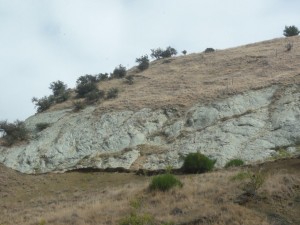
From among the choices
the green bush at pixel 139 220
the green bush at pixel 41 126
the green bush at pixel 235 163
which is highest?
the green bush at pixel 41 126

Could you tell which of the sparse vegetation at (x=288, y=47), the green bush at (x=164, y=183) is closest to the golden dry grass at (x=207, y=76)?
the sparse vegetation at (x=288, y=47)

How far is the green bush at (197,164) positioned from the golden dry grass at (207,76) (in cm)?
1280

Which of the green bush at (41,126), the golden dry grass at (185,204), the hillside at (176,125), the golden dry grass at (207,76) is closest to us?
the golden dry grass at (185,204)

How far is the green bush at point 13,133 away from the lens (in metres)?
43.2

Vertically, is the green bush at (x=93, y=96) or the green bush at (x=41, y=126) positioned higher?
the green bush at (x=93, y=96)

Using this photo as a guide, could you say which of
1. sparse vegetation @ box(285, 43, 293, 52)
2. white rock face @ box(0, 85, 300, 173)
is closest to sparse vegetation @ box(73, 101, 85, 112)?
white rock face @ box(0, 85, 300, 173)

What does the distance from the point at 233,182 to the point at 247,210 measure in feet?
14.2

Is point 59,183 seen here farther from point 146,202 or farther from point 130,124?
point 146,202

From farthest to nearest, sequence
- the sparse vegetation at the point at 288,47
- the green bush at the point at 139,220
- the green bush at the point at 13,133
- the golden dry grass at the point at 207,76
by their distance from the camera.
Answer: the sparse vegetation at the point at 288,47
the golden dry grass at the point at 207,76
the green bush at the point at 13,133
the green bush at the point at 139,220

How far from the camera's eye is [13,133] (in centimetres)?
4353

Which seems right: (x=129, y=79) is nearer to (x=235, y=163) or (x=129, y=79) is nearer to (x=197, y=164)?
(x=197, y=164)

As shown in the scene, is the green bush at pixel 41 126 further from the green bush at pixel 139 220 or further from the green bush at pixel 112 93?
the green bush at pixel 139 220

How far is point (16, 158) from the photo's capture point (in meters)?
39.8

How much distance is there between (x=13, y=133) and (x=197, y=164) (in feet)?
64.2
